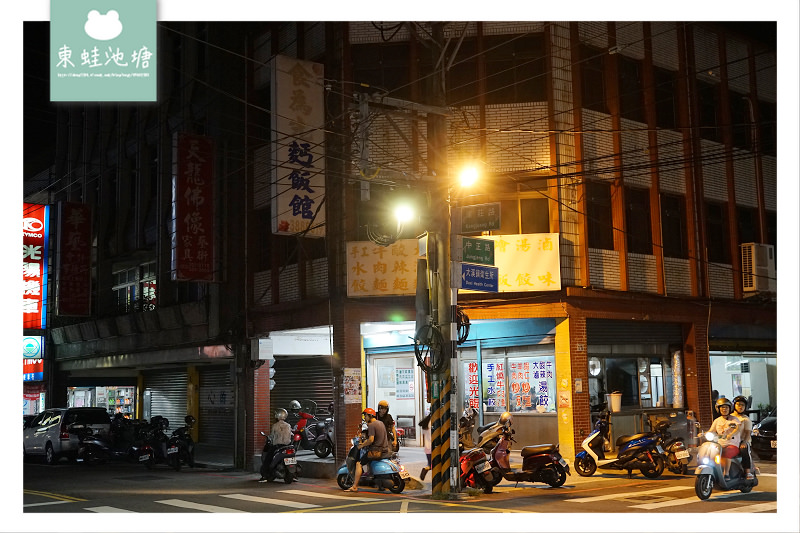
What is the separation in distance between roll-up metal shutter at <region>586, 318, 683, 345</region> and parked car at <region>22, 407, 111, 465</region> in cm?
1436

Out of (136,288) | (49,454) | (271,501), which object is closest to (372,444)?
(271,501)

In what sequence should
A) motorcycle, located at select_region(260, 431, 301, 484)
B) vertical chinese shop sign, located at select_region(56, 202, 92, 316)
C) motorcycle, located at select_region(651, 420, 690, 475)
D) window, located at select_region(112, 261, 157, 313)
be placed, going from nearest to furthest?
motorcycle, located at select_region(651, 420, 690, 475) < motorcycle, located at select_region(260, 431, 301, 484) < vertical chinese shop sign, located at select_region(56, 202, 92, 316) < window, located at select_region(112, 261, 157, 313)

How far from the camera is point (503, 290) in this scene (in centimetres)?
1978

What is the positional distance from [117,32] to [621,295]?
1356 cm

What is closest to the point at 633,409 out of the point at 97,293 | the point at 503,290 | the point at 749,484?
the point at 503,290

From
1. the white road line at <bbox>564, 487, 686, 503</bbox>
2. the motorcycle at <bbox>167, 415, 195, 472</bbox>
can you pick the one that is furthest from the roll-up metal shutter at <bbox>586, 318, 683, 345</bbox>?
the motorcycle at <bbox>167, 415, 195, 472</bbox>

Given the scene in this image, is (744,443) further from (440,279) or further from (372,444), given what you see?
(372,444)

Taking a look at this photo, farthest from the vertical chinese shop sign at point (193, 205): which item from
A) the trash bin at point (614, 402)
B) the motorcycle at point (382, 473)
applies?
the trash bin at point (614, 402)

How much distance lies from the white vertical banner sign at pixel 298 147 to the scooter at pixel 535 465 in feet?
21.5

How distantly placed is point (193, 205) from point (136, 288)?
10.6m

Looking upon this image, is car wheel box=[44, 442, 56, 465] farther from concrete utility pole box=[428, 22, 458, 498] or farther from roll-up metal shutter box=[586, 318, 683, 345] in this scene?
roll-up metal shutter box=[586, 318, 683, 345]

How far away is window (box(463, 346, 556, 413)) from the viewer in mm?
20828

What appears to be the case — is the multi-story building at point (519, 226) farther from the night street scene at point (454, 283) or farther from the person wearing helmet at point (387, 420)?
the person wearing helmet at point (387, 420)

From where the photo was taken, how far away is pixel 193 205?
73.5 feet
